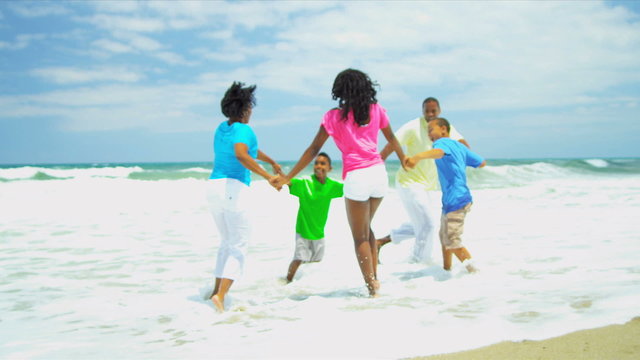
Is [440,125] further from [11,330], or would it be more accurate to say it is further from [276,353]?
[11,330]

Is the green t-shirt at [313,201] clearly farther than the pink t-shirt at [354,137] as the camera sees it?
Yes

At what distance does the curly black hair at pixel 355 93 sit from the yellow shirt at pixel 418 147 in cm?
160

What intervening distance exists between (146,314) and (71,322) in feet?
1.90

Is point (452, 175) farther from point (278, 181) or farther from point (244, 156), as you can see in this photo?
point (244, 156)

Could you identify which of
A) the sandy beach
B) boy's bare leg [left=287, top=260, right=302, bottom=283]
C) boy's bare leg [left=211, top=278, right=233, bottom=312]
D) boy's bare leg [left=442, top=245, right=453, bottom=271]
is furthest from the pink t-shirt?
the sandy beach

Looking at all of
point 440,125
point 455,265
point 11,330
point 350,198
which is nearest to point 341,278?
point 455,265

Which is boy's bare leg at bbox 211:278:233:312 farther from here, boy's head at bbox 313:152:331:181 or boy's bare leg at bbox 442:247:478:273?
boy's bare leg at bbox 442:247:478:273

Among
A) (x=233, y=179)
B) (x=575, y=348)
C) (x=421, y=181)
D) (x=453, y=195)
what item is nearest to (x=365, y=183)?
(x=233, y=179)

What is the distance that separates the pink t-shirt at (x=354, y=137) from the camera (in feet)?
13.5

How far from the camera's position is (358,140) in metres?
4.11

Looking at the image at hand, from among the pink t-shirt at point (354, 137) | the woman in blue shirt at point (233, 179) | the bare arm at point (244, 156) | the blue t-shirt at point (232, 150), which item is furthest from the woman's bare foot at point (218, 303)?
the pink t-shirt at point (354, 137)

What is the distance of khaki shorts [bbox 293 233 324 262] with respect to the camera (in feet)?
16.7

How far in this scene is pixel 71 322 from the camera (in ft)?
13.3

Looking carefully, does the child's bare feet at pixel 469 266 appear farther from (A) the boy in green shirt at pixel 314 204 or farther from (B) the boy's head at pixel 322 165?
(B) the boy's head at pixel 322 165
